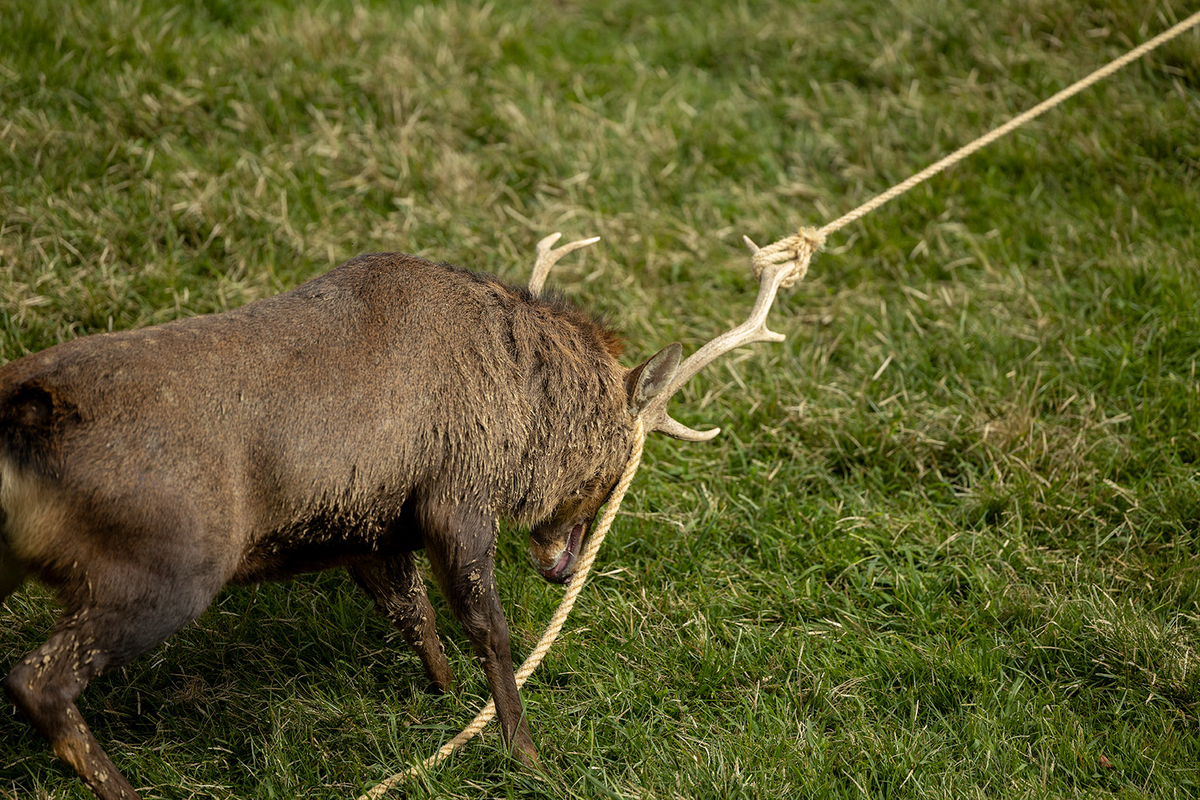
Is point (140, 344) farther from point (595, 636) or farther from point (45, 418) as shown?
point (595, 636)

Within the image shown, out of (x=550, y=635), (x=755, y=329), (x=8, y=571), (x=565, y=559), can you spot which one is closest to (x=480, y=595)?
(x=550, y=635)

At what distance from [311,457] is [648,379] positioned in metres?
1.30

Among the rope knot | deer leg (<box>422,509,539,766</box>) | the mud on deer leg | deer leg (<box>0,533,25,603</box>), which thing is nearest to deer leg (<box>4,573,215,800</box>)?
the mud on deer leg

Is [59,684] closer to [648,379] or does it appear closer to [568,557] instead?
[568,557]

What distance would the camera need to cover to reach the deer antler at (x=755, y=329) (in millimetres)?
3807

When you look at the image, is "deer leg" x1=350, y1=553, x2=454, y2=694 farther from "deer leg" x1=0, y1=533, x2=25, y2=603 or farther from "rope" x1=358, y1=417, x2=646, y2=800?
"deer leg" x1=0, y1=533, x2=25, y2=603

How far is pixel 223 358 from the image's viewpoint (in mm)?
2924

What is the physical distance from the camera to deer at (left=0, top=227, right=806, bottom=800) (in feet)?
8.71

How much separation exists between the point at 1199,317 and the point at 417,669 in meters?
3.94

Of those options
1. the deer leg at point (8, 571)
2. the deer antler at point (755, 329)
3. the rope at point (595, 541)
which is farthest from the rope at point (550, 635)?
the deer leg at point (8, 571)

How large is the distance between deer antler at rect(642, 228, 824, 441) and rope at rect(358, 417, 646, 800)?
0.12 meters

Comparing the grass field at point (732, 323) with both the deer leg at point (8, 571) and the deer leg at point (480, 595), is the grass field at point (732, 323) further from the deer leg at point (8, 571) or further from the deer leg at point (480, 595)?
the deer leg at point (8, 571)

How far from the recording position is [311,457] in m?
2.96

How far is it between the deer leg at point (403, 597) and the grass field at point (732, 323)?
181 mm
